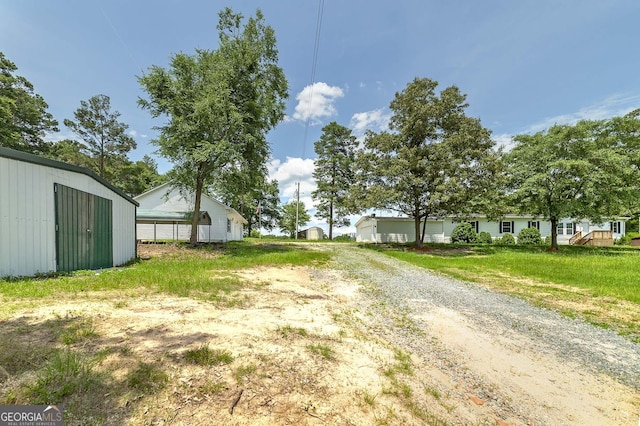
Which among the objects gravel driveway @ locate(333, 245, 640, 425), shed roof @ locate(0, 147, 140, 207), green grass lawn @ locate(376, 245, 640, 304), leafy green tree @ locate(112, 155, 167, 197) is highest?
leafy green tree @ locate(112, 155, 167, 197)

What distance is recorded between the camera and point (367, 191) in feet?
63.2

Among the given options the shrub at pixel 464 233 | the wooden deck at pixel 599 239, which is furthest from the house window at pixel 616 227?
the shrub at pixel 464 233

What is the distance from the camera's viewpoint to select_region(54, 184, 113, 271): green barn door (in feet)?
22.8

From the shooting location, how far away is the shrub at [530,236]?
86.1ft

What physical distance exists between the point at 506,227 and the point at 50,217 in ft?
112

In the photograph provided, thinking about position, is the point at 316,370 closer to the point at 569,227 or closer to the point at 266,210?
the point at 569,227

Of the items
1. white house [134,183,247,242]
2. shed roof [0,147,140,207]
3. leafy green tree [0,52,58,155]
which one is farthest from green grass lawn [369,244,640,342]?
leafy green tree [0,52,58,155]

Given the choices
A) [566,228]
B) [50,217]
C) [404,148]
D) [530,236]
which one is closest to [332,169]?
[404,148]

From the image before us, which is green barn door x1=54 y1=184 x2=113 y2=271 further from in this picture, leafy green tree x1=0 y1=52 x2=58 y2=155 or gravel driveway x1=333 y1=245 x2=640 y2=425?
leafy green tree x1=0 y1=52 x2=58 y2=155

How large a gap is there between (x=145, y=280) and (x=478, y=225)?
30.2 m

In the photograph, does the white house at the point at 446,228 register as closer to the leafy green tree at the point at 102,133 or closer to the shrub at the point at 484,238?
the shrub at the point at 484,238

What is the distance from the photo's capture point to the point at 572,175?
54.6 feet

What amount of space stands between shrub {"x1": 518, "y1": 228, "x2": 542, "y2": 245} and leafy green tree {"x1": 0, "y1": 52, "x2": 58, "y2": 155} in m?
44.6

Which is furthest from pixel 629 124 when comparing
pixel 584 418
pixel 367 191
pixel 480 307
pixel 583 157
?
pixel 584 418
